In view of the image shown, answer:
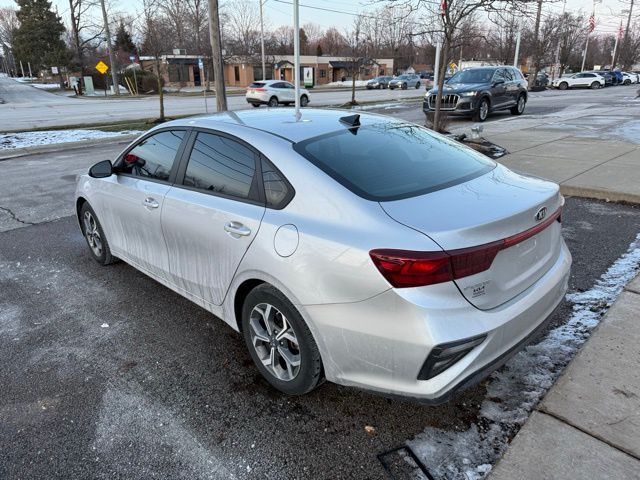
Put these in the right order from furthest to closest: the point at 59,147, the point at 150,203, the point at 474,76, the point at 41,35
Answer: the point at 41,35 < the point at 474,76 < the point at 59,147 < the point at 150,203

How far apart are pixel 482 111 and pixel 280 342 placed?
51.2 ft

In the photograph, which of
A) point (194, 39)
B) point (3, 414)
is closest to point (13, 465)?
point (3, 414)

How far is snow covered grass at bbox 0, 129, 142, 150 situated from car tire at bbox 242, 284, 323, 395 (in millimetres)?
12549

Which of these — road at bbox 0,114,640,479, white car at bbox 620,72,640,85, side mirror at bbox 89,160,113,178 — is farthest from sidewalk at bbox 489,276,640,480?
white car at bbox 620,72,640,85

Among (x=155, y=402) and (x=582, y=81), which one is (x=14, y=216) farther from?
(x=582, y=81)

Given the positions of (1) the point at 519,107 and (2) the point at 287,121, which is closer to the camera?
(2) the point at 287,121

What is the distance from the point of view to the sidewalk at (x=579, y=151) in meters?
6.93

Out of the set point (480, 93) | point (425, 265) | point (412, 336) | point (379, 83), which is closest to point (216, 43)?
point (480, 93)

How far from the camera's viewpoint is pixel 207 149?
131 inches

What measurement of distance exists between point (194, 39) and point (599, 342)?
5646 cm

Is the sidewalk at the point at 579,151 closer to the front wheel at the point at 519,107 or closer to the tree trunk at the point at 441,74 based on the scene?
the tree trunk at the point at 441,74

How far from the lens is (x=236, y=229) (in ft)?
9.34

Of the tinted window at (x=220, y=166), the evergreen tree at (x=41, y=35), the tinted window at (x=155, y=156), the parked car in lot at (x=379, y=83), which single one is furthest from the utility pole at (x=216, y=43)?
the evergreen tree at (x=41, y=35)

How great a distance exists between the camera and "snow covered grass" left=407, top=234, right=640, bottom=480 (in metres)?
2.37
